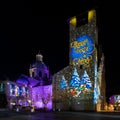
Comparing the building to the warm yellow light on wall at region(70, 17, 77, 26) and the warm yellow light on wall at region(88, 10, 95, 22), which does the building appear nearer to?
the warm yellow light on wall at region(70, 17, 77, 26)

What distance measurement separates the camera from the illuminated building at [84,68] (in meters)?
75.7

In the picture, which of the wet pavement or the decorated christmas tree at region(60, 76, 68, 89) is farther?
the decorated christmas tree at region(60, 76, 68, 89)

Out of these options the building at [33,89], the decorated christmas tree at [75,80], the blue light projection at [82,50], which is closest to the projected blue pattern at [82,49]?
the blue light projection at [82,50]

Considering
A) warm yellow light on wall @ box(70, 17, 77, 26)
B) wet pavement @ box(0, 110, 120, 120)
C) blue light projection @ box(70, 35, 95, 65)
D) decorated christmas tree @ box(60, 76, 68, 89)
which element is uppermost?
warm yellow light on wall @ box(70, 17, 77, 26)

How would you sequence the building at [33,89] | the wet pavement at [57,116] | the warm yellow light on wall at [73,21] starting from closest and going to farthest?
1. the wet pavement at [57,116]
2. the warm yellow light on wall at [73,21]
3. the building at [33,89]

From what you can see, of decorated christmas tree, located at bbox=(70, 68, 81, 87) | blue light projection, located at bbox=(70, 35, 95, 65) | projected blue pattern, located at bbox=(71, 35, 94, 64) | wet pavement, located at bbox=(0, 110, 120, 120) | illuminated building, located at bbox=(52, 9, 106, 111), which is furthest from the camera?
decorated christmas tree, located at bbox=(70, 68, 81, 87)

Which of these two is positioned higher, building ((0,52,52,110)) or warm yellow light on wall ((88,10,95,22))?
warm yellow light on wall ((88,10,95,22))

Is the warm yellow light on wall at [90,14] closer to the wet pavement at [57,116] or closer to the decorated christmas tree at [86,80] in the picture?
the decorated christmas tree at [86,80]

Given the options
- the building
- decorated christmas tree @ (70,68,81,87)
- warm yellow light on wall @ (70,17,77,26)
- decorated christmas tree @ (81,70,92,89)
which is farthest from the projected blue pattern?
the building

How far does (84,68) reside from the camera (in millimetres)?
77875

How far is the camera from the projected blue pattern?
76731 millimetres

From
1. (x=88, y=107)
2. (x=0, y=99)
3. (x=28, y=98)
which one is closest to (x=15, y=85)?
(x=28, y=98)

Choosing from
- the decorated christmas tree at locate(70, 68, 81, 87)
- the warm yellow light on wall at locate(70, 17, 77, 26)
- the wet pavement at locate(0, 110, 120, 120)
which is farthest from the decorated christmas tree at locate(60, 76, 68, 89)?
the wet pavement at locate(0, 110, 120, 120)

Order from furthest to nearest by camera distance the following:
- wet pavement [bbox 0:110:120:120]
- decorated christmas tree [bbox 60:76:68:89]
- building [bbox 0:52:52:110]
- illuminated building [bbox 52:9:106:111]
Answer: building [bbox 0:52:52:110] < decorated christmas tree [bbox 60:76:68:89] < illuminated building [bbox 52:9:106:111] < wet pavement [bbox 0:110:120:120]
